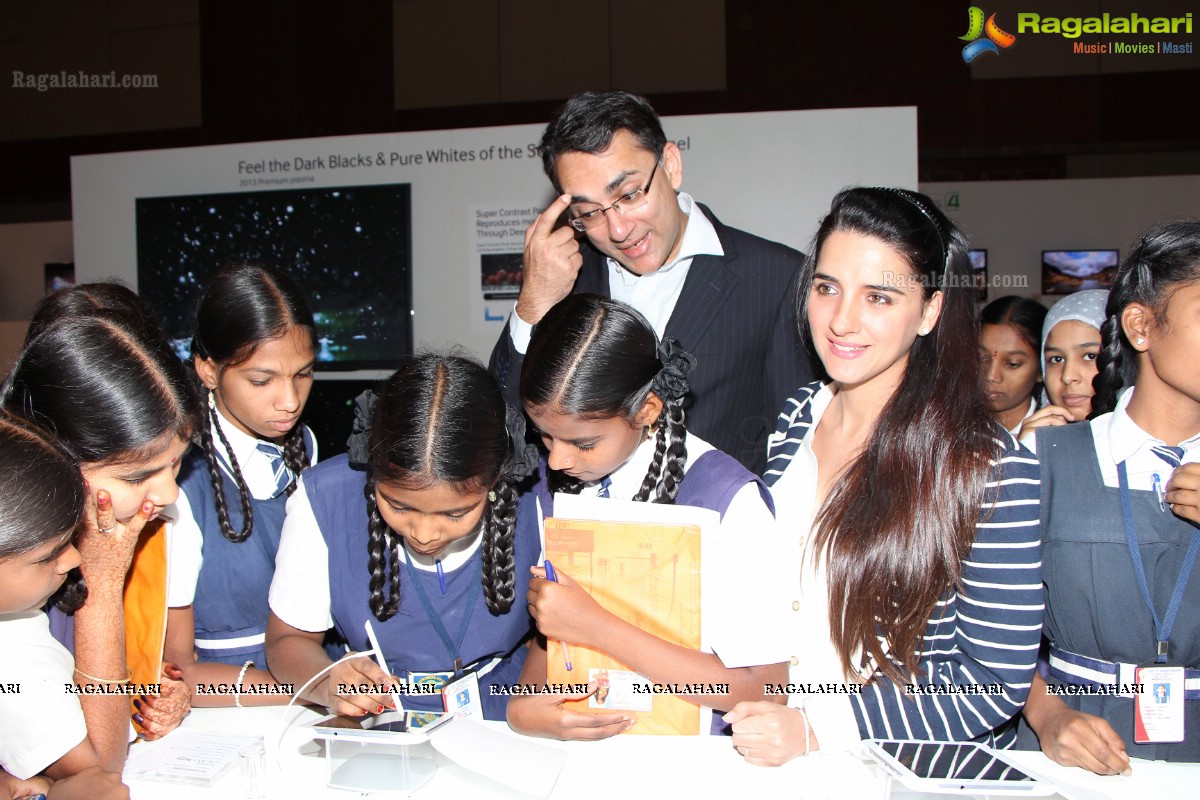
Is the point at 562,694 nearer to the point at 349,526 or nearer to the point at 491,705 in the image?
the point at 491,705

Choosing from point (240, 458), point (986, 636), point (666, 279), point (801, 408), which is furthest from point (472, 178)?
point (986, 636)

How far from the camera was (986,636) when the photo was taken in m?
1.60

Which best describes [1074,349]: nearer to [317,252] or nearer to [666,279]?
[666,279]

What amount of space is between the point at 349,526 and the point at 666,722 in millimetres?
816

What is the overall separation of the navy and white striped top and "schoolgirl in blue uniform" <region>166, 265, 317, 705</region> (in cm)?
149

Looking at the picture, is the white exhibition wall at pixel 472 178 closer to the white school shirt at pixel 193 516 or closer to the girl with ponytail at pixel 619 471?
the white school shirt at pixel 193 516

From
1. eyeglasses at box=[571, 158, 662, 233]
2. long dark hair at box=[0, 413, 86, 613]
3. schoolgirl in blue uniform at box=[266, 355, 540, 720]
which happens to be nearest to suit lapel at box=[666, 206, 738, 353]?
eyeglasses at box=[571, 158, 662, 233]

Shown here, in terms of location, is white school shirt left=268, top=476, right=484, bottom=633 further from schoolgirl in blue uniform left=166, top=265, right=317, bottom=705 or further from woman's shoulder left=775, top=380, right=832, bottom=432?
woman's shoulder left=775, top=380, right=832, bottom=432

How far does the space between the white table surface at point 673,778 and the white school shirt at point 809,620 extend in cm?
8

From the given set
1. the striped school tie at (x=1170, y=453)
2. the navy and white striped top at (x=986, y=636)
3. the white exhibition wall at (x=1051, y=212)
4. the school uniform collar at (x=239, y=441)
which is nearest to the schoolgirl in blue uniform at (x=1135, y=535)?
the striped school tie at (x=1170, y=453)

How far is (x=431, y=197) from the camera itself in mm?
4531

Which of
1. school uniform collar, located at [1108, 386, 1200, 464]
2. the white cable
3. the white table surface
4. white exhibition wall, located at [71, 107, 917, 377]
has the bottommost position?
the white table surface

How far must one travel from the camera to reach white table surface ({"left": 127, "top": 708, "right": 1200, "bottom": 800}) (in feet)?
4.68

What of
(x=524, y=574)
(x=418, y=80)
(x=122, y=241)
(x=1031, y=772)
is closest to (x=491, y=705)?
(x=524, y=574)
